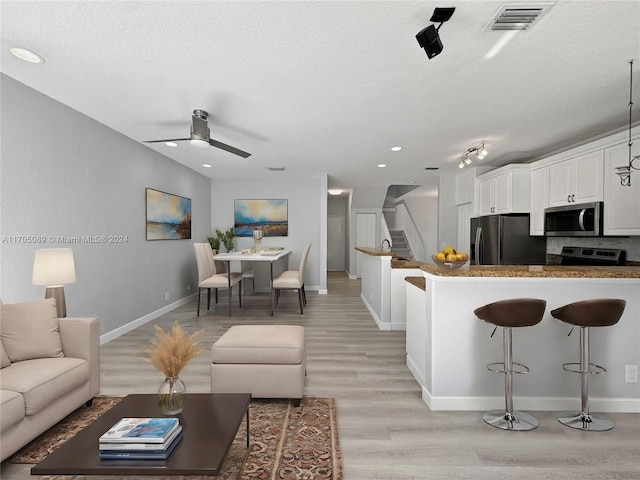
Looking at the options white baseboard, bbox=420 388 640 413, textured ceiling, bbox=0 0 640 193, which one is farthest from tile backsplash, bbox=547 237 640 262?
white baseboard, bbox=420 388 640 413

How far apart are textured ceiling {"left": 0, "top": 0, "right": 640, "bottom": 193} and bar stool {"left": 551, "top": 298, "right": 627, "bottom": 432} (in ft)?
5.38

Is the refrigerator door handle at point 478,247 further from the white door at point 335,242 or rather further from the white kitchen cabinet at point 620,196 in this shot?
the white door at point 335,242

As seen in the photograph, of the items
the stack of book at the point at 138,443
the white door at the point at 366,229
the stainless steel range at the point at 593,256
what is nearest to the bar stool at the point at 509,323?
the stack of book at the point at 138,443

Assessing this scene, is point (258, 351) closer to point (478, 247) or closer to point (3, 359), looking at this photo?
point (3, 359)

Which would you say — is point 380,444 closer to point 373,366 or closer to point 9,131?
point 373,366

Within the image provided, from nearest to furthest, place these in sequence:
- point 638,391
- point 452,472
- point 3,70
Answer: point 452,472, point 638,391, point 3,70

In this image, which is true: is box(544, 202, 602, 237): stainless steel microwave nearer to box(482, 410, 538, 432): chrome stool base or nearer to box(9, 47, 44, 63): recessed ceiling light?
box(482, 410, 538, 432): chrome stool base

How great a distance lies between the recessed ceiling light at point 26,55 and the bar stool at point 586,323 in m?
3.84

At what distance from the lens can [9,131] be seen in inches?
110

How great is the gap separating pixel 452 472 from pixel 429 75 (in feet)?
8.53

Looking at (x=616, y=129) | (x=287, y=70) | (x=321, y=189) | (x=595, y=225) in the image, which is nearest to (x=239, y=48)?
(x=287, y=70)

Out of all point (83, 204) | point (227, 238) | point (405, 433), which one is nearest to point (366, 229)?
point (227, 238)

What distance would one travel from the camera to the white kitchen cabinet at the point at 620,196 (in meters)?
3.31

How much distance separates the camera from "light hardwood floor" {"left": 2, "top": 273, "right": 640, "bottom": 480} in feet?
6.06
